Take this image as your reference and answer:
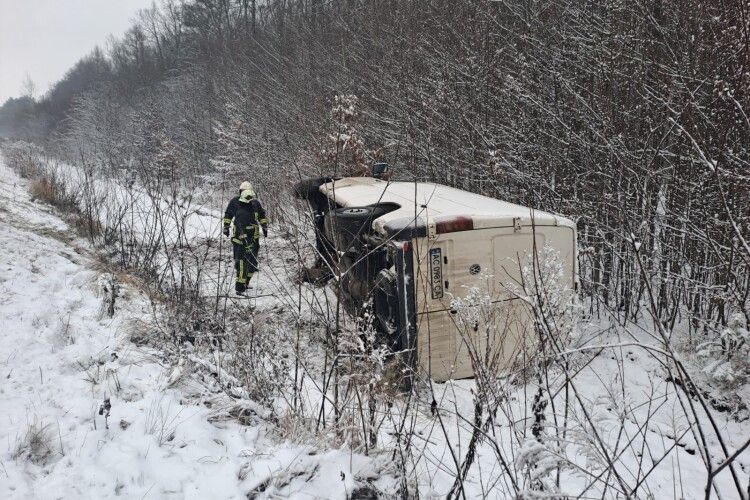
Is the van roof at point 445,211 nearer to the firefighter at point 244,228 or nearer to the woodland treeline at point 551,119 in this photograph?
the woodland treeline at point 551,119

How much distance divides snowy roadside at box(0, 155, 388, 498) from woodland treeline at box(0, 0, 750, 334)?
1896 millimetres

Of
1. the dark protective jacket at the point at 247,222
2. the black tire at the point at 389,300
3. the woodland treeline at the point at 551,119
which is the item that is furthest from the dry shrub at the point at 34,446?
the dark protective jacket at the point at 247,222

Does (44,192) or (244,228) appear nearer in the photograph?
(244,228)

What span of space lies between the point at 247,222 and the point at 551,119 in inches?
224

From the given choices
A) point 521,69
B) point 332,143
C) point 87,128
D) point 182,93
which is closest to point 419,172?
point 332,143

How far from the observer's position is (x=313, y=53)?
20297 mm

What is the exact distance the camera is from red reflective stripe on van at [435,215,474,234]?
454 cm

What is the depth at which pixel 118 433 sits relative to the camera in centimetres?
332

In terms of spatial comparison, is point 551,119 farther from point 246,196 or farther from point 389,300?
point 389,300

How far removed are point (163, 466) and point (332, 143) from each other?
929 cm

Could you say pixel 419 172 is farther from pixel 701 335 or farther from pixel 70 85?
pixel 70 85

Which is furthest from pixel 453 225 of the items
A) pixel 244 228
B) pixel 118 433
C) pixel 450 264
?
pixel 244 228

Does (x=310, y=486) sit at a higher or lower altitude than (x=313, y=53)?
lower

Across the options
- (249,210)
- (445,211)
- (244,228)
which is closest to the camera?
(445,211)
